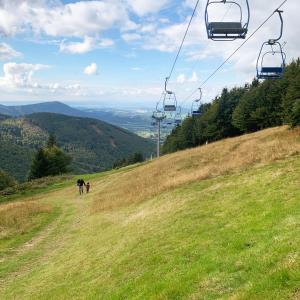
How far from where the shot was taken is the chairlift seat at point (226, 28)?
731 inches

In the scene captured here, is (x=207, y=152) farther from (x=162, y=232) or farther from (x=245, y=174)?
(x=162, y=232)

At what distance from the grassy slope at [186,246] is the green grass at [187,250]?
48 mm

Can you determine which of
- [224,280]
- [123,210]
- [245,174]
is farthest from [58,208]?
[224,280]

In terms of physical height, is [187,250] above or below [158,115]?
below

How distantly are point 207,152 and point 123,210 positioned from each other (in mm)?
24600

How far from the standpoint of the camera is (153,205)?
95.9ft

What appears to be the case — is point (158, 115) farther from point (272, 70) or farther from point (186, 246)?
point (186, 246)

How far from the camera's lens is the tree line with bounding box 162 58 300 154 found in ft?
207

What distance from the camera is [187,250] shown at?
16.1 meters

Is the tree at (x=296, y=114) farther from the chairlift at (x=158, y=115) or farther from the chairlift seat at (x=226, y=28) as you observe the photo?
the chairlift seat at (x=226, y=28)

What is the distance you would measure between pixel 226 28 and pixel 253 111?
6442cm

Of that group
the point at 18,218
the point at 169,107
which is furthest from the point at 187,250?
the point at 169,107

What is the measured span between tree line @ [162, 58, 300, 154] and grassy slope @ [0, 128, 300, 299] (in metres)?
26.3

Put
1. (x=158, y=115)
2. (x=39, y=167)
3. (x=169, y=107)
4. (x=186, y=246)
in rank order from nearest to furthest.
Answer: (x=186, y=246)
(x=169, y=107)
(x=158, y=115)
(x=39, y=167)
